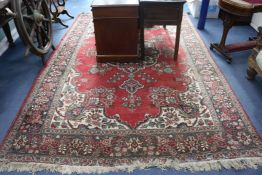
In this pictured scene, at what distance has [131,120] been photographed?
6.51ft

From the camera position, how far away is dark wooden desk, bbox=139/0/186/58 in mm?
2408

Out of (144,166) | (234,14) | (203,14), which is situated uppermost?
(234,14)

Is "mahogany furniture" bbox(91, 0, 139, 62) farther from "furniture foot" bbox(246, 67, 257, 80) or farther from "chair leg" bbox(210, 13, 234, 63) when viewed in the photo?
"furniture foot" bbox(246, 67, 257, 80)

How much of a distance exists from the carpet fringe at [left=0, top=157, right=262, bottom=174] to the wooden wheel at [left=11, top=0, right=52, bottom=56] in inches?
48.1

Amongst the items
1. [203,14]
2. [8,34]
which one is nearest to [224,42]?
[203,14]

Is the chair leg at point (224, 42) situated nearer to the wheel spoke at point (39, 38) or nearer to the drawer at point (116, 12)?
the drawer at point (116, 12)

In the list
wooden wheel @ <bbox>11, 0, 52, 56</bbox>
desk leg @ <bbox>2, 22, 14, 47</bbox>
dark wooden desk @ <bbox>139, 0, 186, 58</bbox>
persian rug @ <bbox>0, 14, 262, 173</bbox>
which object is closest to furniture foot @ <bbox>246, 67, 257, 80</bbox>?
persian rug @ <bbox>0, 14, 262, 173</bbox>

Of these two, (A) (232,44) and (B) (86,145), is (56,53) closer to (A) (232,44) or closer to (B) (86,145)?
(B) (86,145)

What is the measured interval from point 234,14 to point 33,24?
224cm

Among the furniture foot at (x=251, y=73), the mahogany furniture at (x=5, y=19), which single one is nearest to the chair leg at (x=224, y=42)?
the furniture foot at (x=251, y=73)

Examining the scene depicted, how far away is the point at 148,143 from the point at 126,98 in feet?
1.97

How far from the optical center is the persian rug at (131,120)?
1.65 metres

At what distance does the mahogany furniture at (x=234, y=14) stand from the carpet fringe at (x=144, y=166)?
1.52 m

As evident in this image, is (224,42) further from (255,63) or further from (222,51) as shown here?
(255,63)
